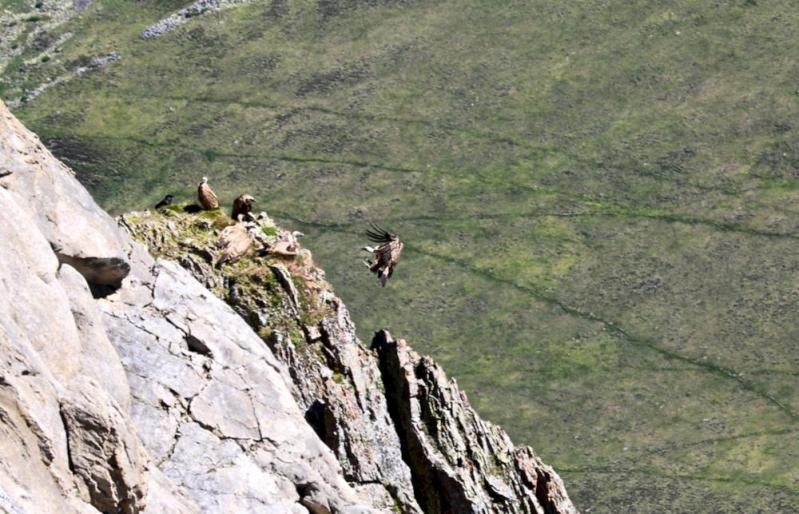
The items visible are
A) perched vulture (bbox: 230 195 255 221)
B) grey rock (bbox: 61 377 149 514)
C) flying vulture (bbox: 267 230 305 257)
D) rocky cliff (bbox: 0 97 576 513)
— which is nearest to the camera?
grey rock (bbox: 61 377 149 514)

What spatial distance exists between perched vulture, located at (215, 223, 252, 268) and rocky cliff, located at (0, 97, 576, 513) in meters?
0.25

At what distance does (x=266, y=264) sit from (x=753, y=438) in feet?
385

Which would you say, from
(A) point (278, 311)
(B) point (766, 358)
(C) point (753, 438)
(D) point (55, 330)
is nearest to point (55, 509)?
(D) point (55, 330)

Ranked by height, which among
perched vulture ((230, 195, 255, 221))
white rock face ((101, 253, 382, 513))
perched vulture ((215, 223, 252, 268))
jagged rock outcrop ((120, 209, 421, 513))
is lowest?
jagged rock outcrop ((120, 209, 421, 513))

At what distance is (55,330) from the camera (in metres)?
28.2

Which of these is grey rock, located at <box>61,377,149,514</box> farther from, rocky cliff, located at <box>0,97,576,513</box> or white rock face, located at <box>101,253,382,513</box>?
white rock face, located at <box>101,253,382,513</box>

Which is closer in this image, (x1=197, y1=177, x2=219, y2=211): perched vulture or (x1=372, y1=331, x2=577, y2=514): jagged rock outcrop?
(x1=372, y1=331, x2=577, y2=514): jagged rock outcrop

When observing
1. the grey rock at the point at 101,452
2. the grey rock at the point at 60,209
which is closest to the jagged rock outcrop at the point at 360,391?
the grey rock at the point at 60,209

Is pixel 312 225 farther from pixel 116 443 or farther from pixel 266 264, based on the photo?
pixel 116 443

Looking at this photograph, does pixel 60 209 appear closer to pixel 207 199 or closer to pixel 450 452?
pixel 207 199

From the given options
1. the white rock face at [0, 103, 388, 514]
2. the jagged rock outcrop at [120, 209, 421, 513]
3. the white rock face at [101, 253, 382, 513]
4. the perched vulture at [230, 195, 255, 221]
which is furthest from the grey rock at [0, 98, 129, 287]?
the perched vulture at [230, 195, 255, 221]

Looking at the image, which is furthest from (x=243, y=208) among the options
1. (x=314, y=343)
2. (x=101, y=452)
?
(x=101, y=452)

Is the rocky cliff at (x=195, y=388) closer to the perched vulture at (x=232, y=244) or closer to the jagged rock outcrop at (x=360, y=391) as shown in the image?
the jagged rock outcrop at (x=360, y=391)

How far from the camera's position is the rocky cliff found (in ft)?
85.7
